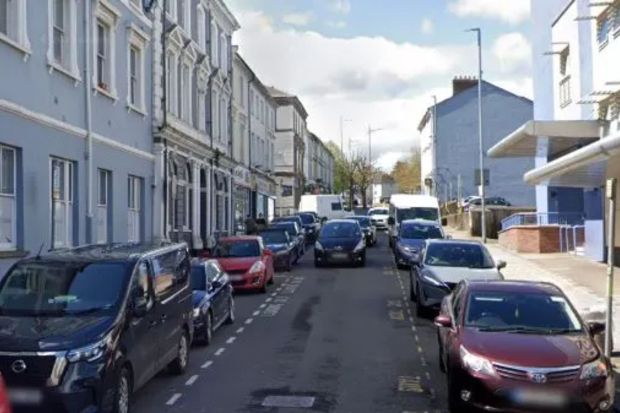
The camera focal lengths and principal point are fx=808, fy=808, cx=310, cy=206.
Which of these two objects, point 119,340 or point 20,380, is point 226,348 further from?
point 20,380

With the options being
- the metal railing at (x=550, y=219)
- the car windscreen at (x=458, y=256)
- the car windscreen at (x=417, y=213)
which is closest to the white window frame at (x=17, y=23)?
the car windscreen at (x=458, y=256)

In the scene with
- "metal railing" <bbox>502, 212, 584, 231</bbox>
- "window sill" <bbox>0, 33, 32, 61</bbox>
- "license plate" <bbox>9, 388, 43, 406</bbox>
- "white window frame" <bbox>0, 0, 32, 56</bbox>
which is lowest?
"license plate" <bbox>9, 388, 43, 406</bbox>

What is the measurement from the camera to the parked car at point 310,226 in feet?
139

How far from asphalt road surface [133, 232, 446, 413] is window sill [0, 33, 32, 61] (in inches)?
272

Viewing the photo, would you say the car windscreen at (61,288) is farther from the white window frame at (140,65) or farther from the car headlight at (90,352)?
the white window frame at (140,65)

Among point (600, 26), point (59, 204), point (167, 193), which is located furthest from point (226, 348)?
point (167, 193)

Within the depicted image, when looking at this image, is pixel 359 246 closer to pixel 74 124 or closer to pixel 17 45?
pixel 74 124

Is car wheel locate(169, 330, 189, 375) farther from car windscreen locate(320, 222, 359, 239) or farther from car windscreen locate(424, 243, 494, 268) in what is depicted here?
car windscreen locate(320, 222, 359, 239)

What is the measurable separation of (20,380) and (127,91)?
58.4ft

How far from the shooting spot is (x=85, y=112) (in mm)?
20203

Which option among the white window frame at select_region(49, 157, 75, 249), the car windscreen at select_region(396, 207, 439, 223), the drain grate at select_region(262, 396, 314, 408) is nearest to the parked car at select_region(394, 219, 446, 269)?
the car windscreen at select_region(396, 207, 439, 223)

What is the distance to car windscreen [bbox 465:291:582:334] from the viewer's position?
9.12 meters

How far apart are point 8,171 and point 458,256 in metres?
9.45

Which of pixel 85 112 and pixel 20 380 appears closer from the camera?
pixel 20 380
